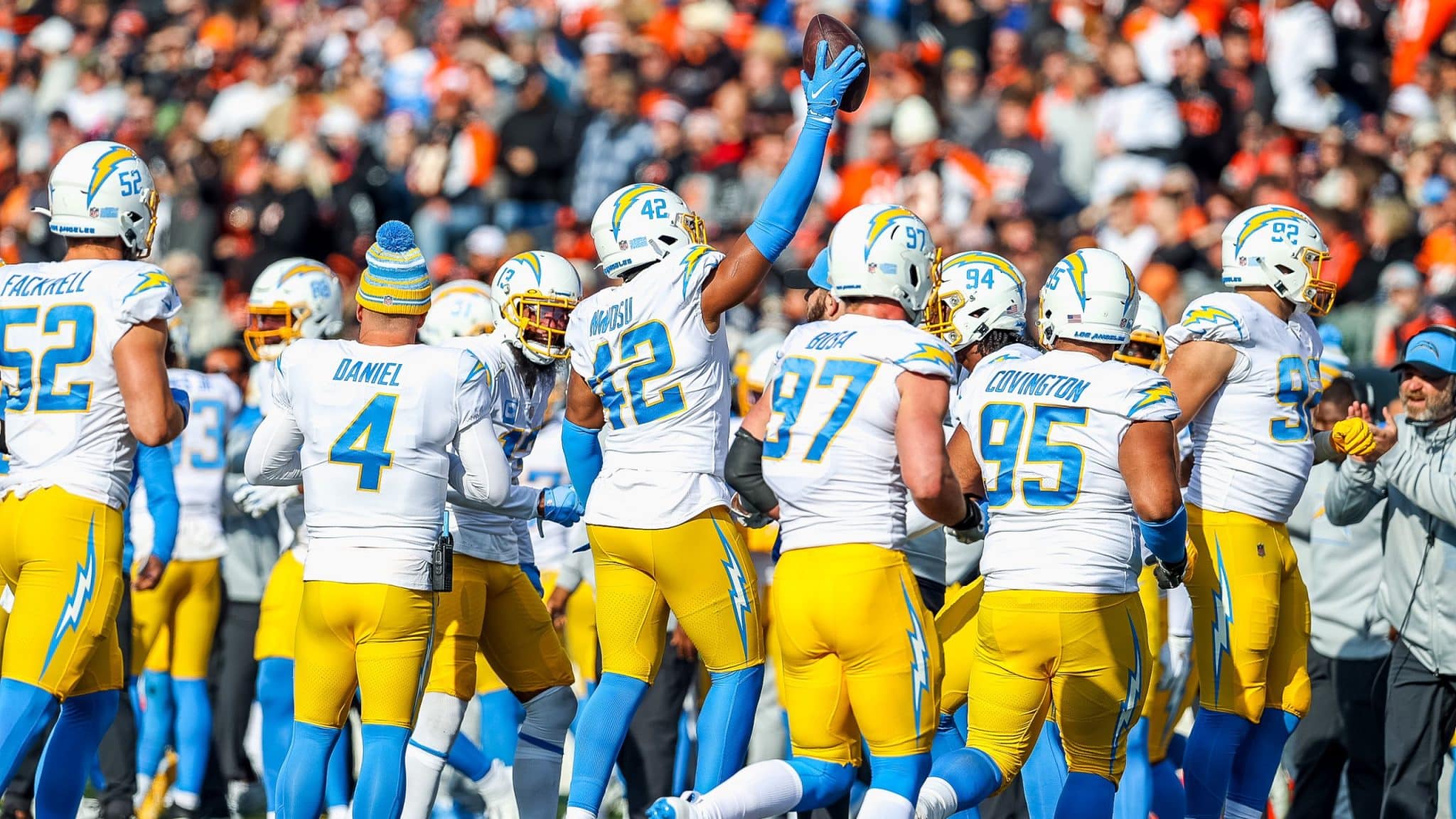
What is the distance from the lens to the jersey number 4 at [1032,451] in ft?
20.6

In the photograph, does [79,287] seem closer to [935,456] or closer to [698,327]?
[698,327]

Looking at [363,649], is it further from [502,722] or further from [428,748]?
[502,722]

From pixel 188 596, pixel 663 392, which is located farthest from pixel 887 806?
pixel 188 596

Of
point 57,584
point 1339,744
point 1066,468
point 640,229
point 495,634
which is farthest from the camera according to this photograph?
point 1339,744

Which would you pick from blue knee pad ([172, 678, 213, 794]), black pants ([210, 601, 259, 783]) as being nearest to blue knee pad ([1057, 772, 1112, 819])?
blue knee pad ([172, 678, 213, 794])

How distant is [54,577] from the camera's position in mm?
6762

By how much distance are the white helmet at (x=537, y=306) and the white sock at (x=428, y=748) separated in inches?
55.3

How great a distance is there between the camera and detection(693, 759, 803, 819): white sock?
6012mm

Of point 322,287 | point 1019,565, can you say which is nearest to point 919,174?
point 322,287

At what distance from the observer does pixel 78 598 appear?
6.77m

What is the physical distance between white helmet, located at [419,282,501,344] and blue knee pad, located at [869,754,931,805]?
315 cm

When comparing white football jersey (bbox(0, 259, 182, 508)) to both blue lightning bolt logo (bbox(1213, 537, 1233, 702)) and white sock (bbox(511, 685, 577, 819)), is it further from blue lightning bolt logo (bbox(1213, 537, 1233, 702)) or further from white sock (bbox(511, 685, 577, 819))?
blue lightning bolt logo (bbox(1213, 537, 1233, 702))

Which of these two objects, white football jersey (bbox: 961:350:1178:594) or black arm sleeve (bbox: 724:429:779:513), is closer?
white football jersey (bbox: 961:350:1178:594)

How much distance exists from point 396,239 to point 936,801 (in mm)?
2755
